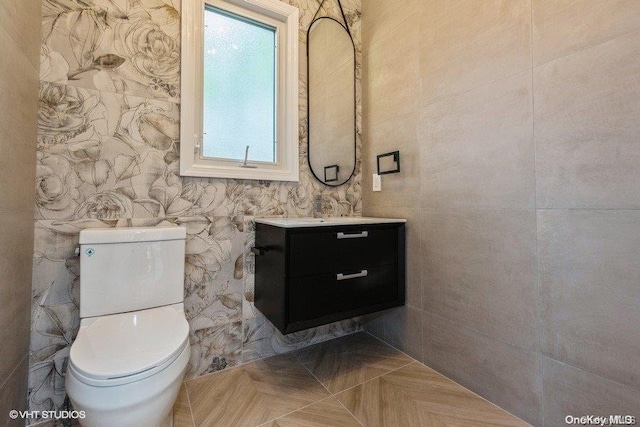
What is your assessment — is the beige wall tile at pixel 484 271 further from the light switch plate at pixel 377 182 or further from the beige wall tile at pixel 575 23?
the beige wall tile at pixel 575 23

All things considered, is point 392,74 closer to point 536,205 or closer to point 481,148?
→ point 481,148

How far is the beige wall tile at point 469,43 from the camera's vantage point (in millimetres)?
1204

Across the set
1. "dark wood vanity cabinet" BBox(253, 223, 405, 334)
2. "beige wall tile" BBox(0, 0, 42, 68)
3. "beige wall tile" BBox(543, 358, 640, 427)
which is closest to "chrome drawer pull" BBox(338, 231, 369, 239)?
"dark wood vanity cabinet" BBox(253, 223, 405, 334)

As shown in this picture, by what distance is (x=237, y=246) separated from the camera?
1629 mm

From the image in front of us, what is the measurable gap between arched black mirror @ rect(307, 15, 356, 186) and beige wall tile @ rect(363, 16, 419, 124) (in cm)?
14

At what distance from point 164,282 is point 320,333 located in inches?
42.3

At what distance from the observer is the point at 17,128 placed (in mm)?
1028

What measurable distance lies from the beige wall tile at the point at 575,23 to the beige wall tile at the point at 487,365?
1.22m

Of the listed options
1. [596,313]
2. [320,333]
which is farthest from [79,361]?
[596,313]

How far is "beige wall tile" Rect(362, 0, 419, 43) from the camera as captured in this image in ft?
5.65

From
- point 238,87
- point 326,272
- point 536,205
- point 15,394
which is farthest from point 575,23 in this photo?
point 15,394

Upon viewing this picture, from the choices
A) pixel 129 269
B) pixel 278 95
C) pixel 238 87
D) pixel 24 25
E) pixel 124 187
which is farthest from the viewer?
pixel 278 95

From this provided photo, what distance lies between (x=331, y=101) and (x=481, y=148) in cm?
106

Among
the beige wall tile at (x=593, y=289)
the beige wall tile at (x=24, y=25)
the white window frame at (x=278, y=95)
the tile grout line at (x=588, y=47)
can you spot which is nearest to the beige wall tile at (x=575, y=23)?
the tile grout line at (x=588, y=47)
